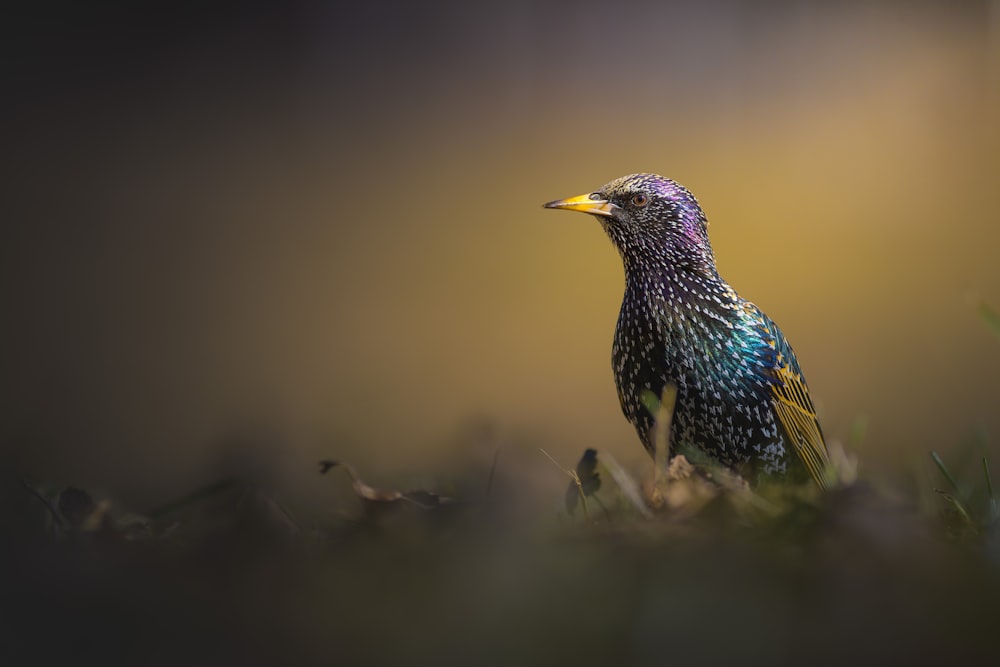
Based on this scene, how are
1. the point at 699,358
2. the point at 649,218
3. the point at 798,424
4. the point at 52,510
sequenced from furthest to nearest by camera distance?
the point at 649,218 < the point at 798,424 < the point at 699,358 < the point at 52,510

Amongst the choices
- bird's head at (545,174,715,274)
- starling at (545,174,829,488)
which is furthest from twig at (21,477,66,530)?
bird's head at (545,174,715,274)

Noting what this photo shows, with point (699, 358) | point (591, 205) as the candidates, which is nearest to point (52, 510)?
point (699, 358)

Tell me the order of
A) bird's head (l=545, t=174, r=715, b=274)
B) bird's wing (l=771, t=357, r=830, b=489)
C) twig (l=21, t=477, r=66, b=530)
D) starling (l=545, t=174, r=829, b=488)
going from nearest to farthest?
twig (l=21, t=477, r=66, b=530) < starling (l=545, t=174, r=829, b=488) < bird's wing (l=771, t=357, r=830, b=489) < bird's head (l=545, t=174, r=715, b=274)

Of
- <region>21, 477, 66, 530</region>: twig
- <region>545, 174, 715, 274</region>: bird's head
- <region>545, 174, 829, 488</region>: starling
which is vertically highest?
<region>545, 174, 715, 274</region>: bird's head

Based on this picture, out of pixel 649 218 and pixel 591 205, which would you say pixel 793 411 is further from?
pixel 591 205

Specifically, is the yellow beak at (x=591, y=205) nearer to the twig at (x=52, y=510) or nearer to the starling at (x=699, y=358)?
the starling at (x=699, y=358)

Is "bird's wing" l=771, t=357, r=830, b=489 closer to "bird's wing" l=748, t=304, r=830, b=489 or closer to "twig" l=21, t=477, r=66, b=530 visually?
"bird's wing" l=748, t=304, r=830, b=489

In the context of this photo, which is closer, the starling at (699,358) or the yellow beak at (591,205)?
the starling at (699,358)

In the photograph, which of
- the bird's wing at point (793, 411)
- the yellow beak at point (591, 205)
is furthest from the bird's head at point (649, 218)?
the bird's wing at point (793, 411)
